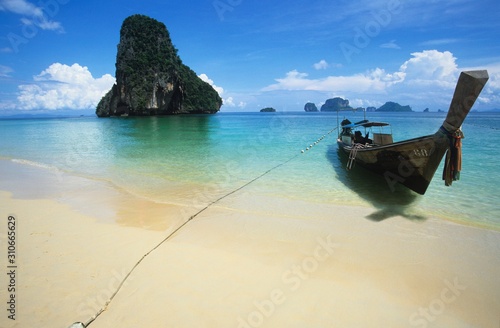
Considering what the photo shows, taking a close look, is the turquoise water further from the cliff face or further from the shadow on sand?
the cliff face

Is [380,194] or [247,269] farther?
[380,194]

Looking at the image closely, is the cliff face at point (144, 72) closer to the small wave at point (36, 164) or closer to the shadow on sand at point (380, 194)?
the small wave at point (36, 164)

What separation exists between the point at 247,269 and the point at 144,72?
83.8 metres

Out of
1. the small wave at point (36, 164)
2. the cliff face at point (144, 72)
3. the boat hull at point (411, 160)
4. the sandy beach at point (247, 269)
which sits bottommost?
the sandy beach at point (247, 269)

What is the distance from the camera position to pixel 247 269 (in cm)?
418

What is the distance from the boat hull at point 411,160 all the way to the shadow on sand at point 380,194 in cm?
38

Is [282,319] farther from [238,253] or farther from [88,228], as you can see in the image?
[88,228]

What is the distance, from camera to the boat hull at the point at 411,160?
6.64m

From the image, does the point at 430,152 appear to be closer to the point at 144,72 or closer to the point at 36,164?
the point at 36,164

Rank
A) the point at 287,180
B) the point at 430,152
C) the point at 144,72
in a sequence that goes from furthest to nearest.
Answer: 1. the point at 144,72
2. the point at 287,180
3. the point at 430,152

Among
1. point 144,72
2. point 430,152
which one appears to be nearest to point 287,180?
point 430,152

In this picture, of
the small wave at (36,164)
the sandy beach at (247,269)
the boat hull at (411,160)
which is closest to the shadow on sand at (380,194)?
the boat hull at (411,160)

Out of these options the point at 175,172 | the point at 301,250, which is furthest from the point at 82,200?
the point at 301,250

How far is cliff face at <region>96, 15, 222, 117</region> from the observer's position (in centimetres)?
7644
